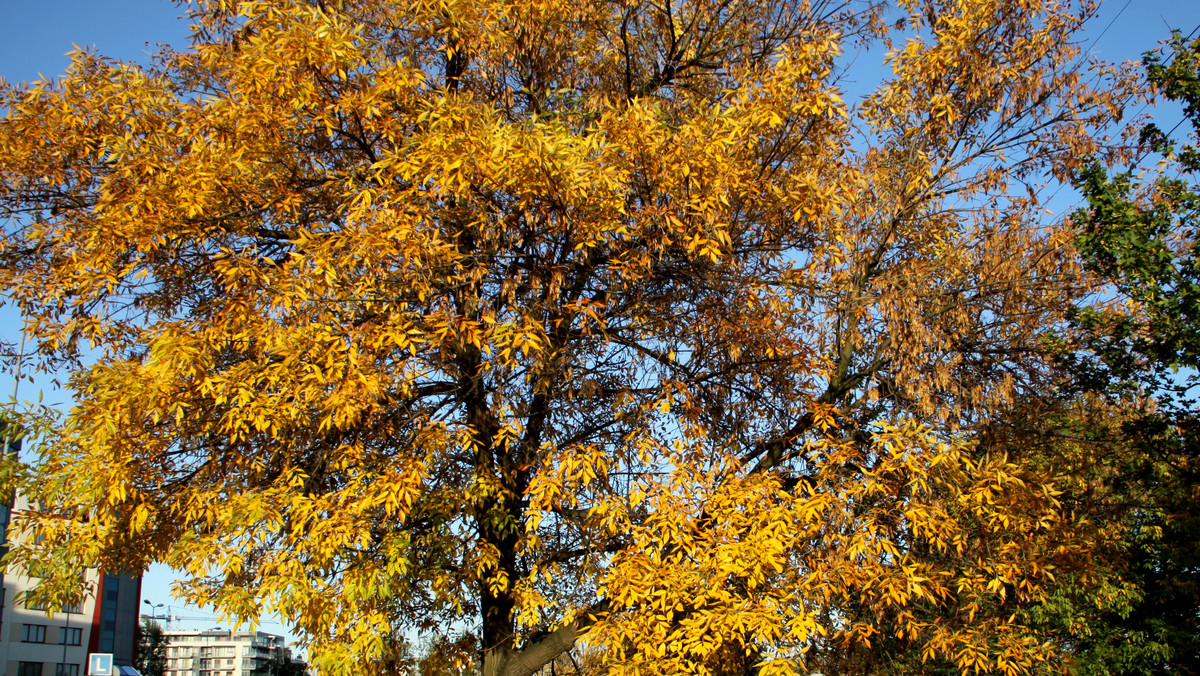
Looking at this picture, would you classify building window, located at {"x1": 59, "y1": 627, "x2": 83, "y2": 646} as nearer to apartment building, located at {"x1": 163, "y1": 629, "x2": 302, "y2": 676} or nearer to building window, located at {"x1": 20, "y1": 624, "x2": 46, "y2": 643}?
building window, located at {"x1": 20, "y1": 624, "x2": 46, "y2": 643}

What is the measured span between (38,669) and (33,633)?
2.05m

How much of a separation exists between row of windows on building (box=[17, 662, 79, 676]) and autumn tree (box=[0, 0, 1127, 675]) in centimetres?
4981

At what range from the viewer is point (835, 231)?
23.1ft

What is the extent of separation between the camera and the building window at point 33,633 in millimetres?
45438

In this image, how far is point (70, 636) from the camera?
50.5 meters

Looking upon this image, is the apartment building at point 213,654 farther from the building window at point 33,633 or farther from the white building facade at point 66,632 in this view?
the building window at point 33,633

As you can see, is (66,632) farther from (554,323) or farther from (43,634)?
(554,323)

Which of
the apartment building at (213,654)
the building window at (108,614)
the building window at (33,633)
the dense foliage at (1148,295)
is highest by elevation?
the apartment building at (213,654)

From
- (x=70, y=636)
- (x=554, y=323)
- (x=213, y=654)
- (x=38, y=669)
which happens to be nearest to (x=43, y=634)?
(x=38, y=669)

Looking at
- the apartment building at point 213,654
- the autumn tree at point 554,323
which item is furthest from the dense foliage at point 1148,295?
the apartment building at point 213,654

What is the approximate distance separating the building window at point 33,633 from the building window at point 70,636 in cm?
135

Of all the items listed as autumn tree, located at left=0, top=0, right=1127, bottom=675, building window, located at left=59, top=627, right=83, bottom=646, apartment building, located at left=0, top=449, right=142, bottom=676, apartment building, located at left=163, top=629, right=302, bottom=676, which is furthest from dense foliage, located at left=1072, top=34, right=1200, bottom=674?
apartment building, located at left=163, top=629, right=302, bottom=676

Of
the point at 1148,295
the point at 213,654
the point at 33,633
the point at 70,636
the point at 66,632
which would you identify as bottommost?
the point at 1148,295

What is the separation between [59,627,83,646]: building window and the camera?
49.0m
